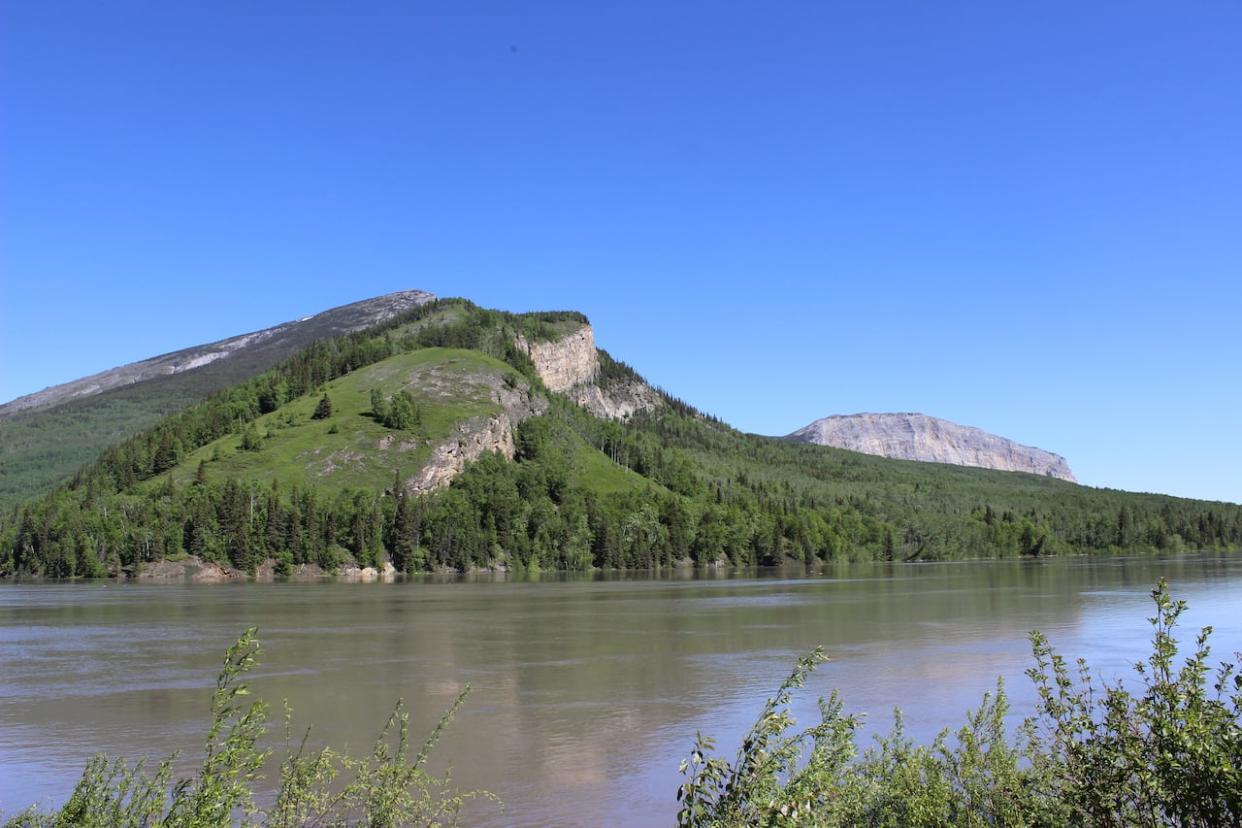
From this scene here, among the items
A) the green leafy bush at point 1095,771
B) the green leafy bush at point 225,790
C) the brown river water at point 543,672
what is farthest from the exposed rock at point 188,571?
the green leafy bush at point 1095,771

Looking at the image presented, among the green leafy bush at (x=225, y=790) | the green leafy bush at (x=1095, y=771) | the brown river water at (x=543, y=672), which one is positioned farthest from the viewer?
the brown river water at (x=543, y=672)

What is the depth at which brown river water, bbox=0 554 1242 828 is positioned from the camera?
25594mm

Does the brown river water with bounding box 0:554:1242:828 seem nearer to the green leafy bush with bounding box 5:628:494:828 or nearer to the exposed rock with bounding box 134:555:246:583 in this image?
the green leafy bush with bounding box 5:628:494:828

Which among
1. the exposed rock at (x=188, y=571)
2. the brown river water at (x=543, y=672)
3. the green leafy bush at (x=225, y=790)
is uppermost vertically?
the green leafy bush at (x=225, y=790)

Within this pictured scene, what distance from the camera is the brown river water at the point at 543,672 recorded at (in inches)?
1008

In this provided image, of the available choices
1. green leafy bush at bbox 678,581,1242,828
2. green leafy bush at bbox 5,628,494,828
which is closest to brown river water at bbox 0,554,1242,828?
green leafy bush at bbox 5,628,494,828

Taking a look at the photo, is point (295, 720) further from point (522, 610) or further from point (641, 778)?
point (522, 610)

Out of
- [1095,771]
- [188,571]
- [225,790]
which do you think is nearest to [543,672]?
[225,790]

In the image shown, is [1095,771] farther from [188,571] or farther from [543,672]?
[188,571]

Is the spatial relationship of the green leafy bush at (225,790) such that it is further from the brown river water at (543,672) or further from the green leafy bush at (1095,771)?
the brown river water at (543,672)

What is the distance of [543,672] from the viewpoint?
41.9 metres

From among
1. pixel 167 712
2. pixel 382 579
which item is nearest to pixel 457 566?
pixel 382 579

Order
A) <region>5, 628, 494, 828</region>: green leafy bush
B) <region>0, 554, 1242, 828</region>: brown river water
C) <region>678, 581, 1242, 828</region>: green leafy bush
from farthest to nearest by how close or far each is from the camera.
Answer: <region>0, 554, 1242, 828</region>: brown river water → <region>5, 628, 494, 828</region>: green leafy bush → <region>678, 581, 1242, 828</region>: green leafy bush

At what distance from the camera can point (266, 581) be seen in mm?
152625
